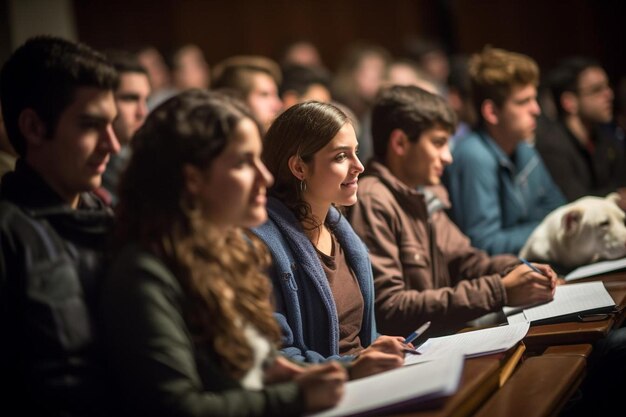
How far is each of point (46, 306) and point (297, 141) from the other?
3.30ft

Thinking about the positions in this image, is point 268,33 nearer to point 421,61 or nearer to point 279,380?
point 421,61

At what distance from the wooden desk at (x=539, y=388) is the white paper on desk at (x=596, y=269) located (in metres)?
0.98

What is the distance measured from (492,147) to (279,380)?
244cm

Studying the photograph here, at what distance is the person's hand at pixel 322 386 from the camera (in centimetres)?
153

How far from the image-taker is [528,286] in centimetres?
266

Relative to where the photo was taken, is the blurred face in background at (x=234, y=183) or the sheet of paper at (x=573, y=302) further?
Result: the sheet of paper at (x=573, y=302)

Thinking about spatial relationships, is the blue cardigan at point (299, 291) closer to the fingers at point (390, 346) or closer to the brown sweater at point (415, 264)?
the fingers at point (390, 346)

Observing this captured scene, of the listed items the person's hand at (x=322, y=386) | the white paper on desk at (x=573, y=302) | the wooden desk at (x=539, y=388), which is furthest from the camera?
the white paper on desk at (x=573, y=302)

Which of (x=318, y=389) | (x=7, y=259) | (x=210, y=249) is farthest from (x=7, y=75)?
(x=318, y=389)

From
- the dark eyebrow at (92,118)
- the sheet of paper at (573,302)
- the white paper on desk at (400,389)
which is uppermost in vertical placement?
the dark eyebrow at (92,118)

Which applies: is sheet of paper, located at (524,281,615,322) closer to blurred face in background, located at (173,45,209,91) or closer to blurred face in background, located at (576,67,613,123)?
blurred face in background, located at (576,67,613,123)

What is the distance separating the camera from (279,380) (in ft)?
5.48

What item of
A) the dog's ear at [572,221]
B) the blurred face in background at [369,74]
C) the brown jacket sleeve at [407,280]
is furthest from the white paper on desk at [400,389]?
the blurred face in background at [369,74]

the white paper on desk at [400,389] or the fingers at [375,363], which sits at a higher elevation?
the white paper on desk at [400,389]
